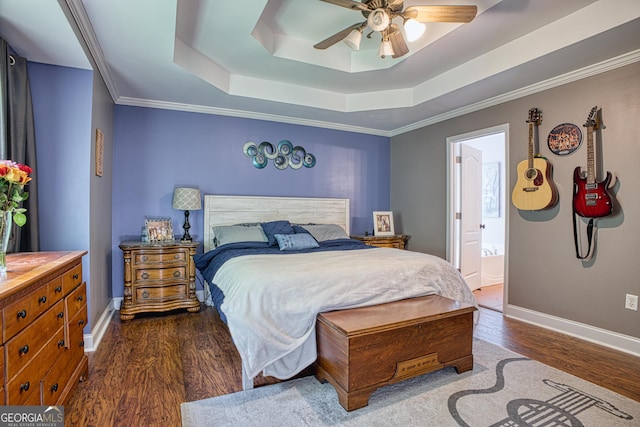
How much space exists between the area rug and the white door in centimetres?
224

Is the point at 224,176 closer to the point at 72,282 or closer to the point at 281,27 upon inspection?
the point at 281,27

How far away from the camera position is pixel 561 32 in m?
2.49

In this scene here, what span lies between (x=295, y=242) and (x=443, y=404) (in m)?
1.91

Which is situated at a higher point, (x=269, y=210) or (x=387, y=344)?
(x=269, y=210)

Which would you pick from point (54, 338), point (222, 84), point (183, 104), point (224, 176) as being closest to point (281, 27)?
point (222, 84)

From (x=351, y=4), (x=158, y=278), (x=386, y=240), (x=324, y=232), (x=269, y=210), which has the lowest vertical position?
(x=158, y=278)

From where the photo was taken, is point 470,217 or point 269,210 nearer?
point 269,210

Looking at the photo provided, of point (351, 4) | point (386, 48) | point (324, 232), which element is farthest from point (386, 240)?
point (351, 4)

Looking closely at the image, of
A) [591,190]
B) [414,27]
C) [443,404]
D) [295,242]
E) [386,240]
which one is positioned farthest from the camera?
[386,240]

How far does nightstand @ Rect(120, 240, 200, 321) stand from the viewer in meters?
3.28

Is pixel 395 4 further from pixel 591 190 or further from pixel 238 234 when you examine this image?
pixel 238 234

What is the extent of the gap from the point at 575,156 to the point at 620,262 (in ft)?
3.14

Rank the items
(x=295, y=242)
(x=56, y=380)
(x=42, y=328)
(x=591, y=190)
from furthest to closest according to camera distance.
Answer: (x=295, y=242)
(x=591, y=190)
(x=56, y=380)
(x=42, y=328)

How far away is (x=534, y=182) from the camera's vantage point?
3.19 meters
